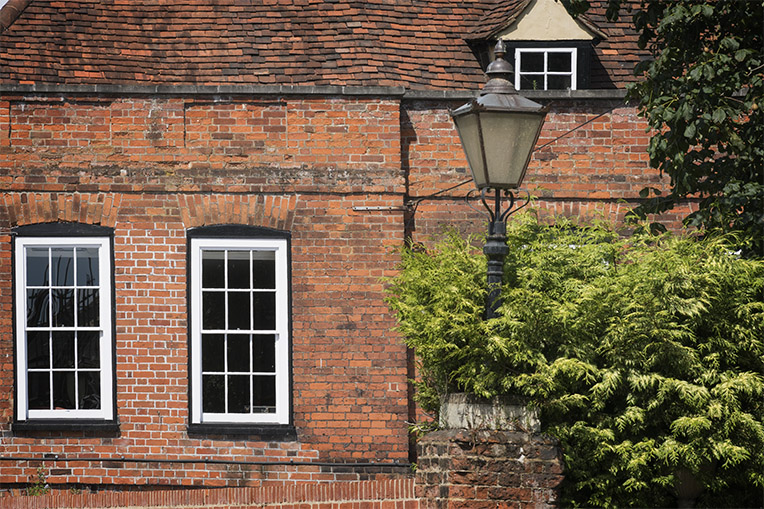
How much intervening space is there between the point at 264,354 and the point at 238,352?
30 cm

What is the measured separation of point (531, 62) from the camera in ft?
40.8

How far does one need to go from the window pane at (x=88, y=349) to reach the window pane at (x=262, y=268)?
1970 millimetres

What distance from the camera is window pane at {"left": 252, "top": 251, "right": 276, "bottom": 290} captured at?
11.2m

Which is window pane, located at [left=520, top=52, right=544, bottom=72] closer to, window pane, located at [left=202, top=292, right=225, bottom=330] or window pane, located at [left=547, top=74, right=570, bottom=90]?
window pane, located at [left=547, top=74, right=570, bottom=90]

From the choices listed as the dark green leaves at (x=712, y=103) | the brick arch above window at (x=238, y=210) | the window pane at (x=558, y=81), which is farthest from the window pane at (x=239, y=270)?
the dark green leaves at (x=712, y=103)

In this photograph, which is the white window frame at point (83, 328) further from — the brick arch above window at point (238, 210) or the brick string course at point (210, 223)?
the brick arch above window at point (238, 210)

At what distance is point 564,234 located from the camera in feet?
26.7

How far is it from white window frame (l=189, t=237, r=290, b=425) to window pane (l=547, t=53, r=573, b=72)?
167 inches

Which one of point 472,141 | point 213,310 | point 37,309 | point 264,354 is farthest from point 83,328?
point 472,141

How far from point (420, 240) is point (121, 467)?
14.4ft

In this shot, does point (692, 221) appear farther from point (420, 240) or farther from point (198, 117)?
point (198, 117)

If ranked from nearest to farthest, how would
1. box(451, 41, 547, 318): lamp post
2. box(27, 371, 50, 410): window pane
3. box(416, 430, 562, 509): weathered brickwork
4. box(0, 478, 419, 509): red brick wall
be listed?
box(416, 430, 562, 509): weathered brickwork
box(451, 41, 547, 318): lamp post
box(0, 478, 419, 509): red brick wall
box(27, 371, 50, 410): window pane

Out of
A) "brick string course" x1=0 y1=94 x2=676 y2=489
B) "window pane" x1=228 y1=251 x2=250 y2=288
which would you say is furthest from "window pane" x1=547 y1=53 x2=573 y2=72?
"window pane" x1=228 y1=251 x2=250 y2=288

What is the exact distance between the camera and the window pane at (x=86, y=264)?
37.0 ft
